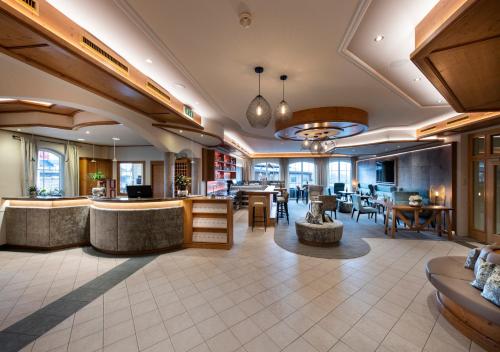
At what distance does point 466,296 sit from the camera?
2.03 metres

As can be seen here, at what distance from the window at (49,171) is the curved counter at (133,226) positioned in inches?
164

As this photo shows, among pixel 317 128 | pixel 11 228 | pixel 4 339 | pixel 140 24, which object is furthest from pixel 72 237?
pixel 317 128

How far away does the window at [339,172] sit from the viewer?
13.8 m

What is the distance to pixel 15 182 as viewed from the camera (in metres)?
5.80

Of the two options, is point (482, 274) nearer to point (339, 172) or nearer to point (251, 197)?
point (251, 197)

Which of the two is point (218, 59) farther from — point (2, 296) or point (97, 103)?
point (2, 296)

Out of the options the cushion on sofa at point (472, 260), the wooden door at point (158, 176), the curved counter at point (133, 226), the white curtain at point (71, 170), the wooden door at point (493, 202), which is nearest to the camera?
the cushion on sofa at point (472, 260)

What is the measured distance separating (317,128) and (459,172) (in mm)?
4553

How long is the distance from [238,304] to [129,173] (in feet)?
29.0

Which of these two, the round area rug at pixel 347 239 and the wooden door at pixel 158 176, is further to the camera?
the wooden door at pixel 158 176

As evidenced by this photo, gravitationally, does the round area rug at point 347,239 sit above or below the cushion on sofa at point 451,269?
below

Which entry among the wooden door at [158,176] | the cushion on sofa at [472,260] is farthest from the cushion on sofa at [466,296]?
the wooden door at [158,176]

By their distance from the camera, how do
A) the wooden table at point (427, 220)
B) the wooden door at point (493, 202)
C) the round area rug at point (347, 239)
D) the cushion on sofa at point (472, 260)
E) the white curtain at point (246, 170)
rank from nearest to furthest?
the cushion on sofa at point (472, 260) → the round area rug at point (347, 239) → the wooden door at point (493, 202) → the wooden table at point (427, 220) → the white curtain at point (246, 170)

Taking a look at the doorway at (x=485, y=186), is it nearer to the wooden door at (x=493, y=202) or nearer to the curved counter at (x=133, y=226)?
the wooden door at (x=493, y=202)
